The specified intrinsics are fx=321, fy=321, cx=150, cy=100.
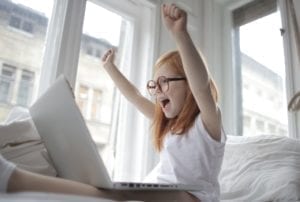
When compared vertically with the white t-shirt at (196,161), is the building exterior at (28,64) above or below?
above

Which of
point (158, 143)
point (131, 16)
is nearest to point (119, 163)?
point (158, 143)

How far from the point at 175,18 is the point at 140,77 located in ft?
3.10

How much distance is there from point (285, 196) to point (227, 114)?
93cm

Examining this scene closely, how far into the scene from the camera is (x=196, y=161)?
903 millimetres

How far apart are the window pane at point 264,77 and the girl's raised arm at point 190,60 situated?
38.1 inches

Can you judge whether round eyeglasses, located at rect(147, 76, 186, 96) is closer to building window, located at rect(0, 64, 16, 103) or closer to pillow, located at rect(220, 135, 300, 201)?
pillow, located at rect(220, 135, 300, 201)

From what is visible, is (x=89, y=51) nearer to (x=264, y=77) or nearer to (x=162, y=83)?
(x=162, y=83)

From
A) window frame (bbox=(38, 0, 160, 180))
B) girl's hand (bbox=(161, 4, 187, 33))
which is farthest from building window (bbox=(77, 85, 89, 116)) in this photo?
girl's hand (bbox=(161, 4, 187, 33))

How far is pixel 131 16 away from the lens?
1.78m

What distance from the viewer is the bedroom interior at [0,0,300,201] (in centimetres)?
114

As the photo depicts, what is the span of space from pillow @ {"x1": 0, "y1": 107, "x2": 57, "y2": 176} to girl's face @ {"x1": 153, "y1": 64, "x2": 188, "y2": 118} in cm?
40

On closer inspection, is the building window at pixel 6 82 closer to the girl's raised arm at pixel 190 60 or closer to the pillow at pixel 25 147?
the pillow at pixel 25 147

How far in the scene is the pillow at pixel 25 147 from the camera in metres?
0.84

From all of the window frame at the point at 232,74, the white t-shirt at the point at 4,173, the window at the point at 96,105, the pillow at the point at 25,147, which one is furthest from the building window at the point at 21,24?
the window frame at the point at 232,74
